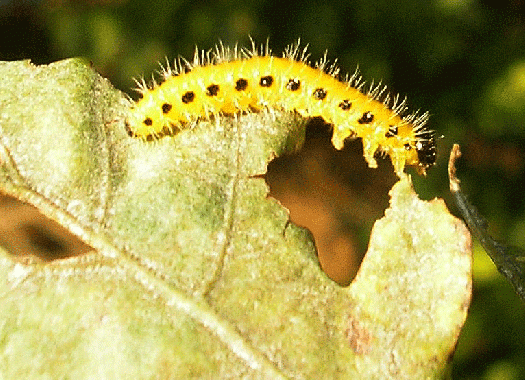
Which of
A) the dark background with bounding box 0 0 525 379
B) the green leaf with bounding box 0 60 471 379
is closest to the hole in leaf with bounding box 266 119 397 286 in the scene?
the dark background with bounding box 0 0 525 379

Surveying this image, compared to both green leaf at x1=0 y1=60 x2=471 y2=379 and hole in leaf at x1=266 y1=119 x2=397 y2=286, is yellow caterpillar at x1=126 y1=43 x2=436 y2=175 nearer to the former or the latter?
green leaf at x1=0 y1=60 x2=471 y2=379

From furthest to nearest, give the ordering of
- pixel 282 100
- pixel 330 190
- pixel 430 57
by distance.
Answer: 1. pixel 330 190
2. pixel 430 57
3. pixel 282 100

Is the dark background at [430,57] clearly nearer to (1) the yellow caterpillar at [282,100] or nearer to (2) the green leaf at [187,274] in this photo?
(1) the yellow caterpillar at [282,100]

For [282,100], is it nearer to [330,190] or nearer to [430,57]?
[430,57]

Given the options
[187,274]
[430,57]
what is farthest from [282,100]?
[430,57]

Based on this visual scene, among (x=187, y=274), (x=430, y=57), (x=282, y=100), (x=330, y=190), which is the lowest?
(x=330, y=190)

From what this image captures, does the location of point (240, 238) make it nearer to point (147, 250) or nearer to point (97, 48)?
point (147, 250)

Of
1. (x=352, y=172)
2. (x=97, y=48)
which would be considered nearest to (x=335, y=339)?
(x=97, y=48)

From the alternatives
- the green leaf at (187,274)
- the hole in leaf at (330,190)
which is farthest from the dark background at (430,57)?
the green leaf at (187,274)
